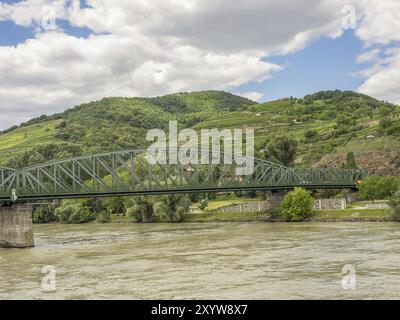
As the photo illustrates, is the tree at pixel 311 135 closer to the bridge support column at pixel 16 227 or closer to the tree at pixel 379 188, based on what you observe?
the tree at pixel 379 188

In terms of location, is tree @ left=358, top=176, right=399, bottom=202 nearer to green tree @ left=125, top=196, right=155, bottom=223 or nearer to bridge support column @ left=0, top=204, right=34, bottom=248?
green tree @ left=125, top=196, right=155, bottom=223

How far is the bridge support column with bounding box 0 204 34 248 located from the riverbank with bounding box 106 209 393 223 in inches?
1460

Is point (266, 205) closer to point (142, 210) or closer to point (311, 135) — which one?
point (142, 210)

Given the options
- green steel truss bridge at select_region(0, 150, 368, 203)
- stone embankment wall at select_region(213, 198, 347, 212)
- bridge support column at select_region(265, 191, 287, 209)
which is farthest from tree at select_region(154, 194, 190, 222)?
bridge support column at select_region(265, 191, 287, 209)

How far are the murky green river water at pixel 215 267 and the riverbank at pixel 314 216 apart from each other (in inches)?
631

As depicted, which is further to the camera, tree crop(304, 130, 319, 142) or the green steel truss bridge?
tree crop(304, 130, 319, 142)

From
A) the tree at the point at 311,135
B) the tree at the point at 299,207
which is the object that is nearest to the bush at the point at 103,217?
the tree at the point at 299,207

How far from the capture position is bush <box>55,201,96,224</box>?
104 meters

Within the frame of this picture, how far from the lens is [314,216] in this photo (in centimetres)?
8094

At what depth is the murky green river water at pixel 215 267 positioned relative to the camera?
27159 mm

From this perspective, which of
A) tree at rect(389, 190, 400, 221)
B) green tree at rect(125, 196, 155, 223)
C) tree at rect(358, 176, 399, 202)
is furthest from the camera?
green tree at rect(125, 196, 155, 223)

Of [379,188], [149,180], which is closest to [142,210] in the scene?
[149,180]
